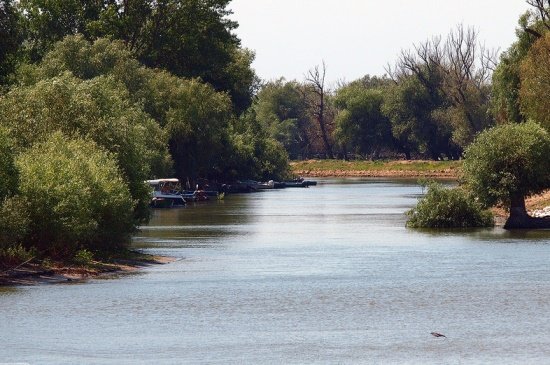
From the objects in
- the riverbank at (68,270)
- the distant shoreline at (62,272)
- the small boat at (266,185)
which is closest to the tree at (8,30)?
the riverbank at (68,270)

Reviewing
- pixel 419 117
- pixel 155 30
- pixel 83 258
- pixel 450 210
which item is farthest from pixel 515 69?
pixel 419 117

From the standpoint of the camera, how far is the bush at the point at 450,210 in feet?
237

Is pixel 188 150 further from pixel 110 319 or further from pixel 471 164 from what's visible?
pixel 110 319

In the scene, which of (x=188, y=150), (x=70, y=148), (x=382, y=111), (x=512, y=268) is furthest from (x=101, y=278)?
(x=382, y=111)

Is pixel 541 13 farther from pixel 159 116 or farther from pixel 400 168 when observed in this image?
pixel 400 168

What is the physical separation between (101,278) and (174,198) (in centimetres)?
5898

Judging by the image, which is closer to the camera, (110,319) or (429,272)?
(110,319)

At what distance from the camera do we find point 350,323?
36.0m

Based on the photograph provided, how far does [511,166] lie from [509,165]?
125mm

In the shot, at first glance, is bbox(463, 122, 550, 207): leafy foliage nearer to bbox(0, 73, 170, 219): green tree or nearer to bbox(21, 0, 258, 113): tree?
bbox(0, 73, 170, 219): green tree

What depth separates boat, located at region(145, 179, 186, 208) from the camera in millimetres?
102750

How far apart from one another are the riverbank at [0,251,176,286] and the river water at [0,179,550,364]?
3.12 ft

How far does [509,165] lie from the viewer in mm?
69750

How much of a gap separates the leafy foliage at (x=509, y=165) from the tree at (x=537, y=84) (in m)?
14.7
